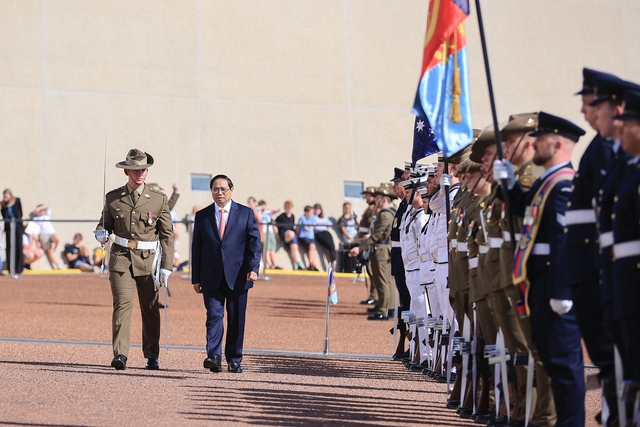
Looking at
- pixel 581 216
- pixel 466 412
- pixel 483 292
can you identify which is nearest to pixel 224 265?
pixel 466 412

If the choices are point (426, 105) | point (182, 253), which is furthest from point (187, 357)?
point (182, 253)

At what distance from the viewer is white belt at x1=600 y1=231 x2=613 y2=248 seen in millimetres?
5531

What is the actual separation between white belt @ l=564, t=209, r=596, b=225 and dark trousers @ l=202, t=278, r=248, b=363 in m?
5.56

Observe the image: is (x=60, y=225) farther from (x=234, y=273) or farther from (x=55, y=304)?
(x=234, y=273)

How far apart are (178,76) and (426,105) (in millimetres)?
22446

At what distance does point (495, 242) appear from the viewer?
737 cm

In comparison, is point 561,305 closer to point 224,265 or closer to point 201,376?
point 201,376

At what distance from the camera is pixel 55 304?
18562 millimetres

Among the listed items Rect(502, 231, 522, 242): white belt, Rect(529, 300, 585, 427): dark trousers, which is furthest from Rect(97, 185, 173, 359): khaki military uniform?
Rect(529, 300, 585, 427): dark trousers

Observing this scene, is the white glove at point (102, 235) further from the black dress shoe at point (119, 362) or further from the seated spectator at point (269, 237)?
the seated spectator at point (269, 237)

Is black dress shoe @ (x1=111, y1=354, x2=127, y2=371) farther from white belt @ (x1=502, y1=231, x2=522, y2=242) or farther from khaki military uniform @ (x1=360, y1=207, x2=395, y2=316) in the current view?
khaki military uniform @ (x1=360, y1=207, x2=395, y2=316)

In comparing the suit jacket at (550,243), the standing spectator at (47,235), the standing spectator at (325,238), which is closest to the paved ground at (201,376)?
the suit jacket at (550,243)

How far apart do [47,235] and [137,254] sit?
50.6 feet

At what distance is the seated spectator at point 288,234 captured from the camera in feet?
87.9
